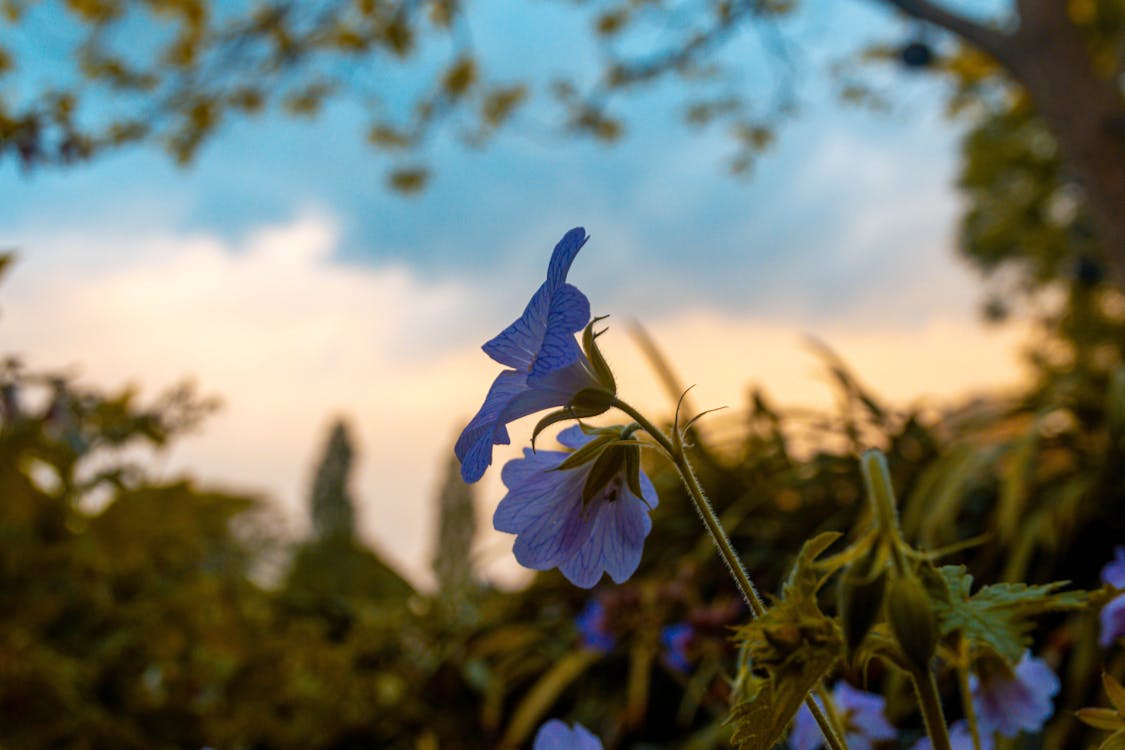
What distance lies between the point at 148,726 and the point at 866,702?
1.92m

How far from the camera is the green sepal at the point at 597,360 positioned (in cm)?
56

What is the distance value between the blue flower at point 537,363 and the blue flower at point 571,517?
37mm

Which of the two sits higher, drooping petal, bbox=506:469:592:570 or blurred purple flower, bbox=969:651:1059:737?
drooping petal, bbox=506:469:592:570

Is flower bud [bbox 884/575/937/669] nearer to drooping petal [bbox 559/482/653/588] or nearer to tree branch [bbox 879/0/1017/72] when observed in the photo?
drooping petal [bbox 559/482/653/588]

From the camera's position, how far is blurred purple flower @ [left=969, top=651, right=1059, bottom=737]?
2.47ft

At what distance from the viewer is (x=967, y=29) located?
4324 mm

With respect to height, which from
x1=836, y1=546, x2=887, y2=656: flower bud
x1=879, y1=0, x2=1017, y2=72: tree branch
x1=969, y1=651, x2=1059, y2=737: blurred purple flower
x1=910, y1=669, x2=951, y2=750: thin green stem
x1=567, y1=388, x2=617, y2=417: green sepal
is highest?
x1=879, y1=0, x2=1017, y2=72: tree branch

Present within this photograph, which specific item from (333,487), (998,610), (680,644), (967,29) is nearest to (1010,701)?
(998,610)

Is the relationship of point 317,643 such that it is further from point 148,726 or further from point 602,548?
point 602,548

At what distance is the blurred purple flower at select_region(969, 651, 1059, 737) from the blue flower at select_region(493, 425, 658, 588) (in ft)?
1.23

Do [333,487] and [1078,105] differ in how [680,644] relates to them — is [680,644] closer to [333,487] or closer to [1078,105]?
[1078,105]

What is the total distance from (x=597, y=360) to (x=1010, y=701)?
1.61 feet

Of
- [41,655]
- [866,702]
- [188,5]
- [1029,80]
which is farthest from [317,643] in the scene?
[1029,80]

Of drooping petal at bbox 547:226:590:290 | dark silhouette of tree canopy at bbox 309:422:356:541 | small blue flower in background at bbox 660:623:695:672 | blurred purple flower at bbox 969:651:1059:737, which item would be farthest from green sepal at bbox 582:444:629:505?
dark silhouette of tree canopy at bbox 309:422:356:541
